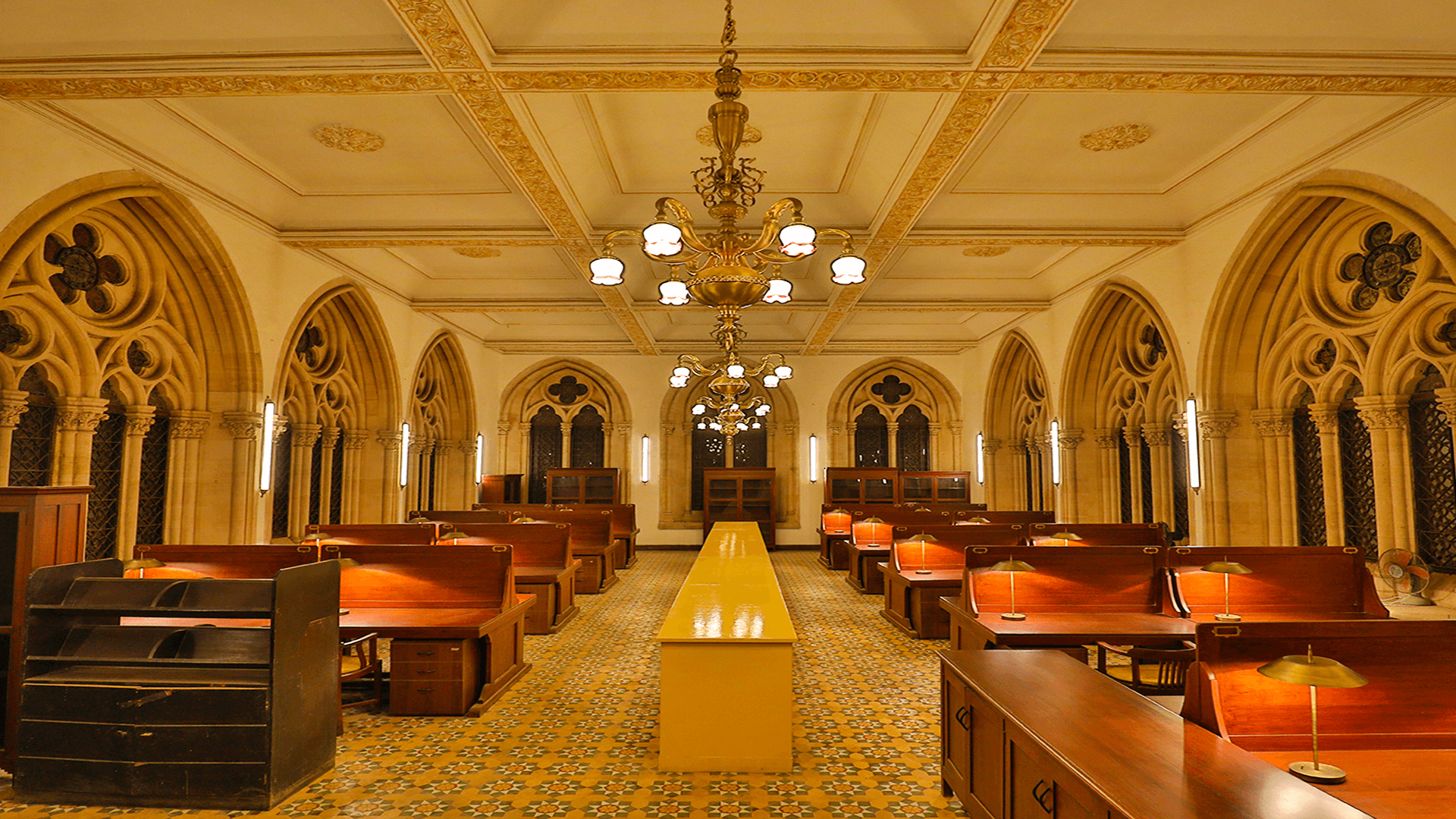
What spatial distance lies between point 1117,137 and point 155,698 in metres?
8.40

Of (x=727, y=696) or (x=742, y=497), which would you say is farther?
(x=742, y=497)

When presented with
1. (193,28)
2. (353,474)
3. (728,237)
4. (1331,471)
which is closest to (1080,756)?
(728,237)

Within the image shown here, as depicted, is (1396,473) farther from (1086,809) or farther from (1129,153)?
(1086,809)

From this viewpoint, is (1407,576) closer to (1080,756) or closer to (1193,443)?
(1193,443)

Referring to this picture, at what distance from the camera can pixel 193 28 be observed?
17.3 ft

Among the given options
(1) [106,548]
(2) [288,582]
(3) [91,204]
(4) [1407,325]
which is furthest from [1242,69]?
(1) [106,548]

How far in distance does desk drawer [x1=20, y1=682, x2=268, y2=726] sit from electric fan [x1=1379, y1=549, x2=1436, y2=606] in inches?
365

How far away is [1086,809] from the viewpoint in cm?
249

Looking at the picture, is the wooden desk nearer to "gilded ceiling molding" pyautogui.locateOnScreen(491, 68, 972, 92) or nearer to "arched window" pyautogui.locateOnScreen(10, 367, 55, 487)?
"gilded ceiling molding" pyautogui.locateOnScreen(491, 68, 972, 92)

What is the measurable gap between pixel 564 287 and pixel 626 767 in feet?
32.2

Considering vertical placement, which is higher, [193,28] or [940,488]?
[193,28]

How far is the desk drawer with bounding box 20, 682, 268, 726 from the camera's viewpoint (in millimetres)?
3963

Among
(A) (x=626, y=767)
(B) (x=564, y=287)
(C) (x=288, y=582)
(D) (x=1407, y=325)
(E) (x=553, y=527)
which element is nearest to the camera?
(C) (x=288, y=582)

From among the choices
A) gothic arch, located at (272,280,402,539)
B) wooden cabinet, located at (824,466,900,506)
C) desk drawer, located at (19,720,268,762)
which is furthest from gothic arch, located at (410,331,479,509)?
desk drawer, located at (19,720,268,762)
